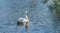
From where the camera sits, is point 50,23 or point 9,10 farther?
point 9,10

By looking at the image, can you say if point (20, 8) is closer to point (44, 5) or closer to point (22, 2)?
point (22, 2)

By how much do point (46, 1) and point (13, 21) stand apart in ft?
3.22


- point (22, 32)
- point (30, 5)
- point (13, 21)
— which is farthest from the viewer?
point (30, 5)

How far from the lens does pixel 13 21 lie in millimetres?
4613

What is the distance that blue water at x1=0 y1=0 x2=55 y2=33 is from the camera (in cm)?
434

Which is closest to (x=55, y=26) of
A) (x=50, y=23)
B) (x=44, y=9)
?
(x=50, y=23)

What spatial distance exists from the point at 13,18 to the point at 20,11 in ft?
0.94

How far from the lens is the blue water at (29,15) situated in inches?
171

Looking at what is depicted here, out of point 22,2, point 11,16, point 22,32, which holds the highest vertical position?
point 22,2

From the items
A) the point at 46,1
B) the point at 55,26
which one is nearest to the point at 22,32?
the point at 55,26

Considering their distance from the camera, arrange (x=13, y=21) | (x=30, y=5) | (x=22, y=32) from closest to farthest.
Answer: (x=22, y=32) < (x=13, y=21) < (x=30, y=5)

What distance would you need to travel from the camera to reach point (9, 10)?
16.0 feet

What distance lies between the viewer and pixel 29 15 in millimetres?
4672

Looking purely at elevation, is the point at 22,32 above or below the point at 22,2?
below
